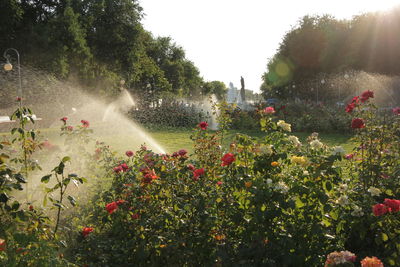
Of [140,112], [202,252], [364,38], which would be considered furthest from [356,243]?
[364,38]

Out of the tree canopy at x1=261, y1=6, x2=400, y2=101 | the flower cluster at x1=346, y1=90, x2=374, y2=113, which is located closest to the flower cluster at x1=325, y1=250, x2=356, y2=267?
the flower cluster at x1=346, y1=90, x2=374, y2=113

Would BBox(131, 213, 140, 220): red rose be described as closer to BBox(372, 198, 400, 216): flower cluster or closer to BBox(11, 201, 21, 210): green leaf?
BBox(11, 201, 21, 210): green leaf

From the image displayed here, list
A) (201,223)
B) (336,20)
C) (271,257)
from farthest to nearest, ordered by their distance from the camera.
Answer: (336,20)
(201,223)
(271,257)

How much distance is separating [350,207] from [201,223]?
47.4 inches

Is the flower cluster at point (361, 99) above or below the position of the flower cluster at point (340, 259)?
above

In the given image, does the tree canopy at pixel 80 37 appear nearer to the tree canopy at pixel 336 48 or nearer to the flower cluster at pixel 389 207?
the tree canopy at pixel 336 48

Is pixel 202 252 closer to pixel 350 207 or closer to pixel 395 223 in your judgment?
pixel 350 207

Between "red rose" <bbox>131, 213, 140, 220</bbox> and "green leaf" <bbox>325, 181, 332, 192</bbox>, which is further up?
"green leaf" <bbox>325, 181, 332, 192</bbox>

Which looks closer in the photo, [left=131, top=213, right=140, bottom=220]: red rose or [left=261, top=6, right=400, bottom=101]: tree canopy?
[left=131, top=213, right=140, bottom=220]: red rose

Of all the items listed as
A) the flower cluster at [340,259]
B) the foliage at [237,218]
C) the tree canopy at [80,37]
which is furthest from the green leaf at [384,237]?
the tree canopy at [80,37]

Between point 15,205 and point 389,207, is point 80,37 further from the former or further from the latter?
point 389,207

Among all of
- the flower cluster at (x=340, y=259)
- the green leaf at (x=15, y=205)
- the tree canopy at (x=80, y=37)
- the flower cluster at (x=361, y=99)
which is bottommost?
the green leaf at (x=15, y=205)

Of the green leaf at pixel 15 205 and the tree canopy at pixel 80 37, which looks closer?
the green leaf at pixel 15 205

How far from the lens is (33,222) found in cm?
260
